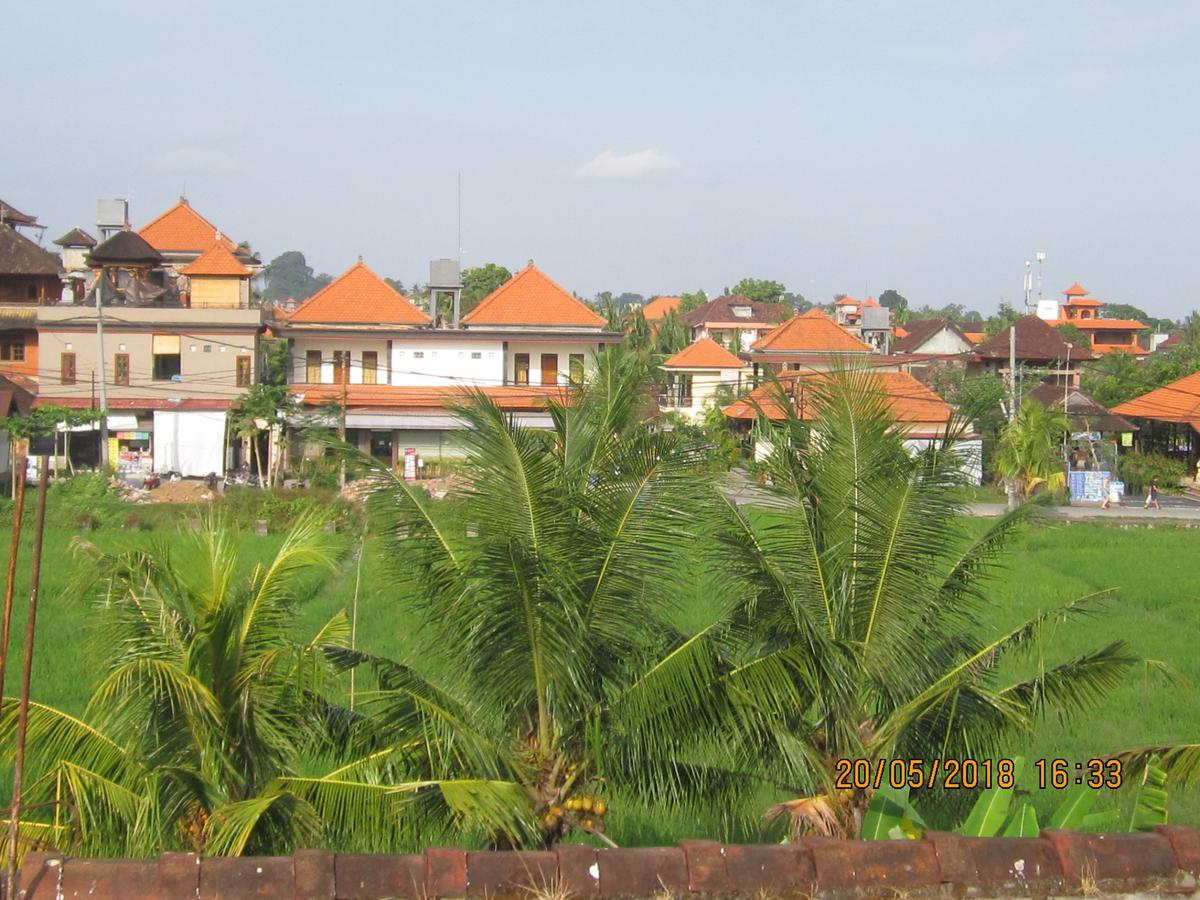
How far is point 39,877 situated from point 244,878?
83 centimetres

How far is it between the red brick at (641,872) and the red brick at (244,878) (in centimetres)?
132

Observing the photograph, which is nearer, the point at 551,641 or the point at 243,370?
the point at 551,641

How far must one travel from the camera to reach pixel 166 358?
120 feet

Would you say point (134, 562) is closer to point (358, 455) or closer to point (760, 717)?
point (358, 455)

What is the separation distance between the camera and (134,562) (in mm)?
6941

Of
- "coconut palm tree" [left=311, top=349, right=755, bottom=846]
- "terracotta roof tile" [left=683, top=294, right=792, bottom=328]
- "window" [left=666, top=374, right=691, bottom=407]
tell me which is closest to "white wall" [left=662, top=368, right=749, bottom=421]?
"window" [left=666, top=374, right=691, bottom=407]

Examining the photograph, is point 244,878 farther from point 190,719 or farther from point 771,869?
point 771,869

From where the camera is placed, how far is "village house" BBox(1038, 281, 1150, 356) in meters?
71.6

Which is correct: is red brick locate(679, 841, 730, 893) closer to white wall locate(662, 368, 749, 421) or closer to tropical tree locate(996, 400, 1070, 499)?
tropical tree locate(996, 400, 1070, 499)

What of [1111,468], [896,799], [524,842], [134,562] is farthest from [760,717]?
[1111,468]

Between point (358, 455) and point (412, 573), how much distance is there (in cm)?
77

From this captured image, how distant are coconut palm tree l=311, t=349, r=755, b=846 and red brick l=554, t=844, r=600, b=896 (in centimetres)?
113

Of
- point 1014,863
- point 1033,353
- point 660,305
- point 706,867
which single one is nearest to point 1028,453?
point 1033,353

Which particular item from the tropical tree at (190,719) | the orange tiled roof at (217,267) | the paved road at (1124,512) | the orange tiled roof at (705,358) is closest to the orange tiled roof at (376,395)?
the orange tiled roof at (217,267)
